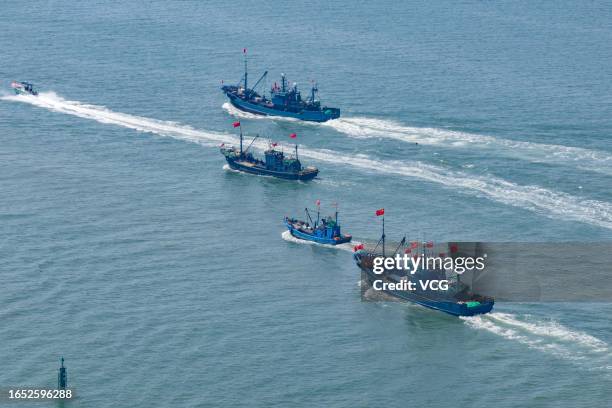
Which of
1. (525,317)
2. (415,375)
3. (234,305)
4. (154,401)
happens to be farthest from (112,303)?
(525,317)

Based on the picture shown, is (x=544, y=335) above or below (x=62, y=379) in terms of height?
above

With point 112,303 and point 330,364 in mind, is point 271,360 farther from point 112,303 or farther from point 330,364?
point 112,303

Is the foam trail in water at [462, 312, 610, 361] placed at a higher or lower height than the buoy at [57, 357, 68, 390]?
higher

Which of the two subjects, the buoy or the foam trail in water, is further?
the foam trail in water

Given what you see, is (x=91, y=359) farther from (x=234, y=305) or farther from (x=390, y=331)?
(x=390, y=331)

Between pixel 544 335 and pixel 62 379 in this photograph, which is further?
pixel 544 335

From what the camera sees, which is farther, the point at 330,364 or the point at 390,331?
the point at 390,331

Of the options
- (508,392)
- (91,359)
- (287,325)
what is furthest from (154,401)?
(508,392)
